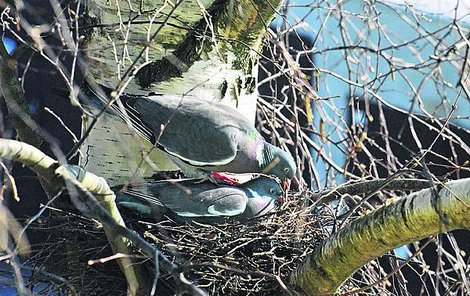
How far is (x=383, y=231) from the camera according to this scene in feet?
5.34

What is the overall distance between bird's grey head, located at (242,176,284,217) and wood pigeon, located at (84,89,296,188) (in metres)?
0.08

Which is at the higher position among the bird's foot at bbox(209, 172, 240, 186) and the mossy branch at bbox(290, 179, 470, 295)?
the bird's foot at bbox(209, 172, 240, 186)

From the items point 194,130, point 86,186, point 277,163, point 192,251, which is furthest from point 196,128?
point 86,186

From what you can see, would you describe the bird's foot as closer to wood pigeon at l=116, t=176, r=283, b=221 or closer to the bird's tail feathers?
wood pigeon at l=116, t=176, r=283, b=221

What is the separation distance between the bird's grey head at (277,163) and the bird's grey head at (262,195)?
2.5 inches

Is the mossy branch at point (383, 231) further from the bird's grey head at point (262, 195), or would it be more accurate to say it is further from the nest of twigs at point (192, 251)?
the bird's grey head at point (262, 195)

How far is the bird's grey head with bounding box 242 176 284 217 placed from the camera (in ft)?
7.61

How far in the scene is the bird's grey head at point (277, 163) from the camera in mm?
2502

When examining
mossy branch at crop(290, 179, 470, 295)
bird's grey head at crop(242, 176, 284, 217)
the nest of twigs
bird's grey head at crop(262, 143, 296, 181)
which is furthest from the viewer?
bird's grey head at crop(262, 143, 296, 181)

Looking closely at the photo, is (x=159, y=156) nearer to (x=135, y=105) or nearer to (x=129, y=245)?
(x=135, y=105)

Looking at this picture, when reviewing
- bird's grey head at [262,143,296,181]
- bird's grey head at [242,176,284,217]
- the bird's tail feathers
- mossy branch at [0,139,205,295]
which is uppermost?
bird's grey head at [262,143,296,181]

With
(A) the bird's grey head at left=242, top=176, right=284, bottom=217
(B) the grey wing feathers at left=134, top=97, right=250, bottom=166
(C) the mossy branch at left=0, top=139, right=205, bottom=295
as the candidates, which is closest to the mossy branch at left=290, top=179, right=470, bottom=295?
(C) the mossy branch at left=0, top=139, right=205, bottom=295

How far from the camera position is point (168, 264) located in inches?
53.9

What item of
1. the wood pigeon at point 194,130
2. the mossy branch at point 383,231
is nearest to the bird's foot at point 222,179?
the wood pigeon at point 194,130
